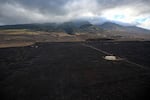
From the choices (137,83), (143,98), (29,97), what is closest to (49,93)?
(29,97)

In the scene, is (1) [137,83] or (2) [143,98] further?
(1) [137,83]

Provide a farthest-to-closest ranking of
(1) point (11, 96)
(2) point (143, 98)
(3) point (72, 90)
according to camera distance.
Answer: (3) point (72, 90), (1) point (11, 96), (2) point (143, 98)

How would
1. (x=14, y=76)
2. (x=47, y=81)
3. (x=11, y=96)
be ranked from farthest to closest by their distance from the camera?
1. (x=14, y=76)
2. (x=47, y=81)
3. (x=11, y=96)

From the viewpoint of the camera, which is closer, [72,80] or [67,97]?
[67,97]

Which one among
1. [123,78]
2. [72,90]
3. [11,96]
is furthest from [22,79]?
[123,78]

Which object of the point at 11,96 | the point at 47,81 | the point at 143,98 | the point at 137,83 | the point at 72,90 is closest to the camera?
the point at 143,98

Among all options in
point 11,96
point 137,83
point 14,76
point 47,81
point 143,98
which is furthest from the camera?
point 14,76

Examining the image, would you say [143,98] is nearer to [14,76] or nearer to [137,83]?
[137,83]

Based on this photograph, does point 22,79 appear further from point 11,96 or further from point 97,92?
point 97,92
